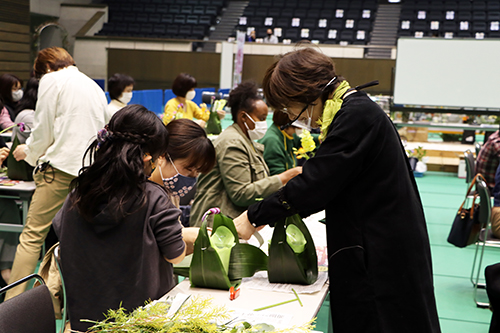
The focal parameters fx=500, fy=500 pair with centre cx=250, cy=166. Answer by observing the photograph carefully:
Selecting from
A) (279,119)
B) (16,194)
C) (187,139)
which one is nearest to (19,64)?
(16,194)

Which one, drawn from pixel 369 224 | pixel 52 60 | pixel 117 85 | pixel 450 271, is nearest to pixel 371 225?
pixel 369 224

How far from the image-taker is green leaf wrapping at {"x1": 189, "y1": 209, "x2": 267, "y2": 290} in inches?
61.6

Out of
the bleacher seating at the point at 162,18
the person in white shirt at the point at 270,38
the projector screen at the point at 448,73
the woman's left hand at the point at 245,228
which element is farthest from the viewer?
the bleacher seating at the point at 162,18

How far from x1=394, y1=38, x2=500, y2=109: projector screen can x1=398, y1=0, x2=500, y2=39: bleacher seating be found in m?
9.71

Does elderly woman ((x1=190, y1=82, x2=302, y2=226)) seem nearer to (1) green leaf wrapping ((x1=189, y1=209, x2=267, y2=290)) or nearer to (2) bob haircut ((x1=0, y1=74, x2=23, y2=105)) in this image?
(1) green leaf wrapping ((x1=189, y1=209, x2=267, y2=290))

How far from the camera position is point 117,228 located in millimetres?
1491

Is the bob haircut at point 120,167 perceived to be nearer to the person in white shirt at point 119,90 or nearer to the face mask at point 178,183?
the face mask at point 178,183

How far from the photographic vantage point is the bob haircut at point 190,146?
6.32 ft

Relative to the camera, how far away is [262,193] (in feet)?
8.04

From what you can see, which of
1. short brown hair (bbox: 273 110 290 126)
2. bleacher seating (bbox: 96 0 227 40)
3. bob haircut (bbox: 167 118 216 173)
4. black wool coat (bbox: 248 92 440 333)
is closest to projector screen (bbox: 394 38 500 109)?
short brown hair (bbox: 273 110 290 126)

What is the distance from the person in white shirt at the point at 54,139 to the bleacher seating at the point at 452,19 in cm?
1608

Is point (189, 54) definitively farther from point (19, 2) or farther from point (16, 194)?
point (16, 194)

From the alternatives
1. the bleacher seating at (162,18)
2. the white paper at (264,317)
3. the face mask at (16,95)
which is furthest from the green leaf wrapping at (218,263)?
the bleacher seating at (162,18)

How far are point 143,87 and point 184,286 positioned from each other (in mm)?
15161
